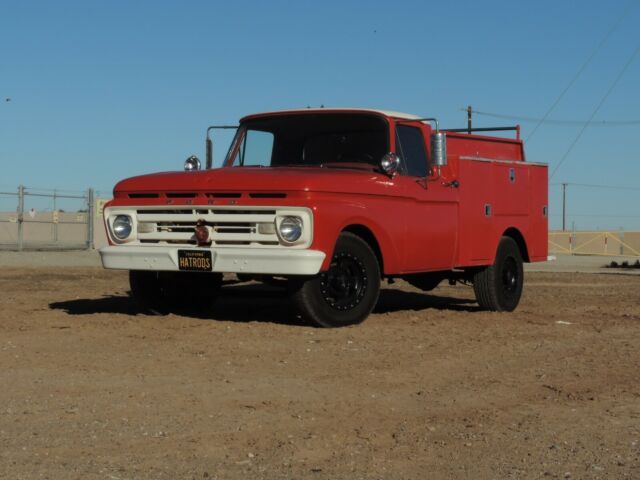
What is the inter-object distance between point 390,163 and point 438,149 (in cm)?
70

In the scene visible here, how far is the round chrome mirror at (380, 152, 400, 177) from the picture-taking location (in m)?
10.1

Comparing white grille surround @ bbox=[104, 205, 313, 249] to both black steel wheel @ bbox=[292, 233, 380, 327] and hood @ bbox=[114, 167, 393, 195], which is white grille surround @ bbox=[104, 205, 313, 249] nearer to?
hood @ bbox=[114, 167, 393, 195]

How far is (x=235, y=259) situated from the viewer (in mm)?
9266

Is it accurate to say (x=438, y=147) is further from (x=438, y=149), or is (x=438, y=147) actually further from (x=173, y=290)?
(x=173, y=290)

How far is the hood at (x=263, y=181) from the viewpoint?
30.3ft

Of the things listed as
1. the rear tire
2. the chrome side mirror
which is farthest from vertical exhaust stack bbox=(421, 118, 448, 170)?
the rear tire

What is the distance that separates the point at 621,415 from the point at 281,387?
2048 mm

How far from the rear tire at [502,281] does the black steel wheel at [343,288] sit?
8.40 ft

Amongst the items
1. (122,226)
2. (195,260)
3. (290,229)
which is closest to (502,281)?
(290,229)

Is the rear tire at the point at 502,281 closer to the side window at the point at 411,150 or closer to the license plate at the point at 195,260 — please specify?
the side window at the point at 411,150

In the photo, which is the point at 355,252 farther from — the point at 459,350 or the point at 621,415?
the point at 621,415

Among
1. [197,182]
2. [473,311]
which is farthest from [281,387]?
[473,311]

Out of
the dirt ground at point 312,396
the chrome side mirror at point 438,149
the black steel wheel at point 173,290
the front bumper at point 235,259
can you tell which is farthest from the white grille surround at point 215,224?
the chrome side mirror at point 438,149

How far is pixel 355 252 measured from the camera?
9.70 m
